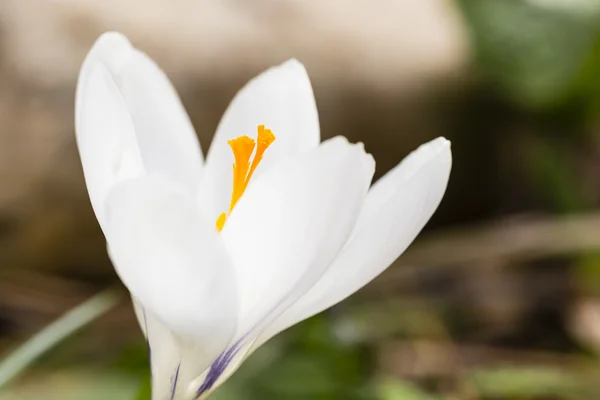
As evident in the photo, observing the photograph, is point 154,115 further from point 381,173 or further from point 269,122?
point 381,173

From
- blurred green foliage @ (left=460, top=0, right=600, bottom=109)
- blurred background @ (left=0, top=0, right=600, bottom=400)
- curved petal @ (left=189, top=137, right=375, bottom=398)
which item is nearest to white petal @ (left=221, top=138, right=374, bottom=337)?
curved petal @ (left=189, top=137, right=375, bottom=398)

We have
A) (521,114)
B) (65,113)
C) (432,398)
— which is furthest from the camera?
(521,114)

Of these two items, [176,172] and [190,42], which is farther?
[190,42]

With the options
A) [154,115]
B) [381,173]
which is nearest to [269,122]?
[154,115]

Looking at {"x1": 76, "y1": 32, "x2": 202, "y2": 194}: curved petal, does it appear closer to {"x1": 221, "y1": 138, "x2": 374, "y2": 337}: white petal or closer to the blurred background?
{"x1": 221, "y1": 138, "x2": 374, "y2": 337}: white petal

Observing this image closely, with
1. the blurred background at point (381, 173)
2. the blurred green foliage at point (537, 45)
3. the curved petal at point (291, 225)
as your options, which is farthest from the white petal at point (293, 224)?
the blurred green foliage at point (537, 45)

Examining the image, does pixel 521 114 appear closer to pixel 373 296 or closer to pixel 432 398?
pixel 373 296

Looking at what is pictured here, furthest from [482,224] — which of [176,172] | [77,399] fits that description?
[176,172]
